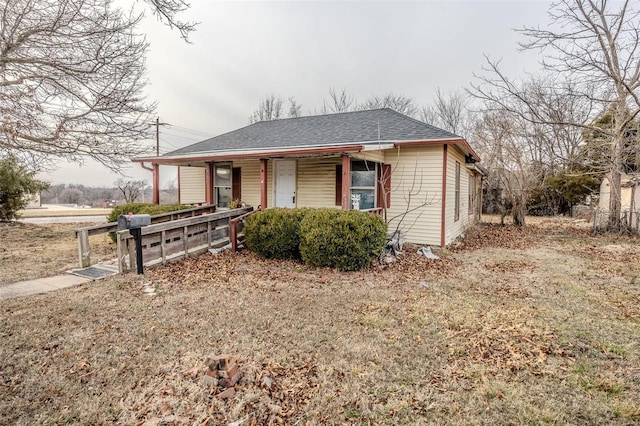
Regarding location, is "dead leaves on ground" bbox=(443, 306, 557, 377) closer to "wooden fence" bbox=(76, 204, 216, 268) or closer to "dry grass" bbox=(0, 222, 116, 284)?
"wooden fence" bbox=(76, 204, 216, 268)

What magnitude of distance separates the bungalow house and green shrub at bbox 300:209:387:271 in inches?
53.1

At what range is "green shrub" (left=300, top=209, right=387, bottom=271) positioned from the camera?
6.57m

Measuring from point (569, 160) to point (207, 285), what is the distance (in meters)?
14.5

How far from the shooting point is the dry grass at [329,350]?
2.49 meters

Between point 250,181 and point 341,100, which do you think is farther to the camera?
→ point 341,100

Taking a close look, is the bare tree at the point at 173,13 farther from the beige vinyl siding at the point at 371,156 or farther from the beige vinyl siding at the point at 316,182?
the beige vinyl siding at the point at 316,182

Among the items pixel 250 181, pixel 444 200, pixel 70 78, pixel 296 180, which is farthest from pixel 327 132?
pixel 70 78

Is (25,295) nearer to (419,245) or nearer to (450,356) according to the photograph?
(450,356)

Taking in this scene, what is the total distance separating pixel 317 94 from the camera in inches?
1248

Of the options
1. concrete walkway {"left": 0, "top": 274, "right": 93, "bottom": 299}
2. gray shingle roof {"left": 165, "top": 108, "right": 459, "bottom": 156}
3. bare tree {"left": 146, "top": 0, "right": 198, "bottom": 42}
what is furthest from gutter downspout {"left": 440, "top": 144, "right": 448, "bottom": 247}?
concrete walkway {"left": 0, "top": 274, "right": 93, "bottom": 299}

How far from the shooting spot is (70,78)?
272 inches

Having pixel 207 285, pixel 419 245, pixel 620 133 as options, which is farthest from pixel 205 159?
pixel 620 133

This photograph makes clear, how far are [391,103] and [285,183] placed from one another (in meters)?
24.7

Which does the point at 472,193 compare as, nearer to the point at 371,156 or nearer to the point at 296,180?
the point at 371,156
